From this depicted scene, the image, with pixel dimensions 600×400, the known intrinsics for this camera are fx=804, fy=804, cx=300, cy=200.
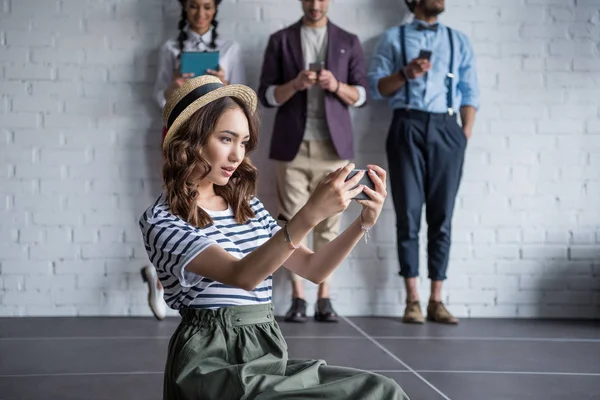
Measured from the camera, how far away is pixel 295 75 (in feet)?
14.5

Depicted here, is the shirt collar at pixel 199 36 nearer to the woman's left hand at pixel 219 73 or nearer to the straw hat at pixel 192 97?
the woman's left hand at pixel 219 73

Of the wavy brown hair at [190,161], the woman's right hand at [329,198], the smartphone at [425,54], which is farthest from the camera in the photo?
the smartphone at [425,54]

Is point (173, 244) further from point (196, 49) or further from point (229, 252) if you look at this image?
point (196, 49)

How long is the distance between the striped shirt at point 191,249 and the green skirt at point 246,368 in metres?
0.03

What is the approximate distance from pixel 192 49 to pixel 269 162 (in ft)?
2.58

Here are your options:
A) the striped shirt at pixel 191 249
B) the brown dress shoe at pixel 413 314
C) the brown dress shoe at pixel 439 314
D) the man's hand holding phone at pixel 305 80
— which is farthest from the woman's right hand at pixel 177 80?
the striped shirt at pixel 191 249

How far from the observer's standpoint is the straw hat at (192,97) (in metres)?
1.84

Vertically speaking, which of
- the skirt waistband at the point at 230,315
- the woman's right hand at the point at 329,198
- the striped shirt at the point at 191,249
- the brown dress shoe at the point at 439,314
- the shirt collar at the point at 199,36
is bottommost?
the brown dress shoe at the point at 439,314

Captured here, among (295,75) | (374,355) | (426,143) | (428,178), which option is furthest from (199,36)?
(374,355)

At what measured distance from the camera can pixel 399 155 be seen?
443 cm

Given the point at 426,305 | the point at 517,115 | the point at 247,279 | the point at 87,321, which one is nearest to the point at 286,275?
the point at 426,305

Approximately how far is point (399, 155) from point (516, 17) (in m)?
1.15

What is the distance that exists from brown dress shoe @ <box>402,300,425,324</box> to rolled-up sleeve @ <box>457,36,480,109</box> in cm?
117

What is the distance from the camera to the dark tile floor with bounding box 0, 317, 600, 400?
2744 mm
